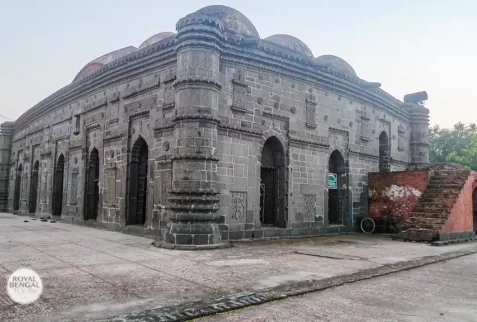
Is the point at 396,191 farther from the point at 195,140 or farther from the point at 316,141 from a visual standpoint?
the point at 195,140

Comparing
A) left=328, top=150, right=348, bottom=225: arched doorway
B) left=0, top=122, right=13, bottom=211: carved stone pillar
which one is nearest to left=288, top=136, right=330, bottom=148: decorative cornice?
left=328, top=150, right=348, bottom=225: arched doorway

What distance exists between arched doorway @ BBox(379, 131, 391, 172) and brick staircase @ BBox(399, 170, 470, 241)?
2.86 m

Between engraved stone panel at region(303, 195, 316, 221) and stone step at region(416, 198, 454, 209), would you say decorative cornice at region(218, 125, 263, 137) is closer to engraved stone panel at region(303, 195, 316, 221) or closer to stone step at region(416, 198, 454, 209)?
engraved stone panel at region(303, 195, 316, 221)

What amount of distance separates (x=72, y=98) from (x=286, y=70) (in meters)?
9.18

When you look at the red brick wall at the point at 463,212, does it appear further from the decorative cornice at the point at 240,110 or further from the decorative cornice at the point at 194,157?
the decorative cornice at the point at 194,157

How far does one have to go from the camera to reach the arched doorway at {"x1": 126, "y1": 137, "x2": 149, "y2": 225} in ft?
36.7

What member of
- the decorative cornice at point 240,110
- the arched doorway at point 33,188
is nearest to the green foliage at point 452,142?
the decorative cornice at point 240,110

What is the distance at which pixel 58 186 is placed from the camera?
1647 cm

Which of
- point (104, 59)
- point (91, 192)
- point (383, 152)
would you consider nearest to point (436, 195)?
point (383, 152)

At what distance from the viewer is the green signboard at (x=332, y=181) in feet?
43.1

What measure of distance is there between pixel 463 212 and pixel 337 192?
3932 millimetres

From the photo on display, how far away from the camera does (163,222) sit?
9.76 meters

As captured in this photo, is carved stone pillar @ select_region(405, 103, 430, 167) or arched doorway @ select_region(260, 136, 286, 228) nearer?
arched doorway @ select_region(260, 136, 286, 228)

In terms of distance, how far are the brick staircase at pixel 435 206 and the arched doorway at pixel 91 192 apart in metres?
10.4
